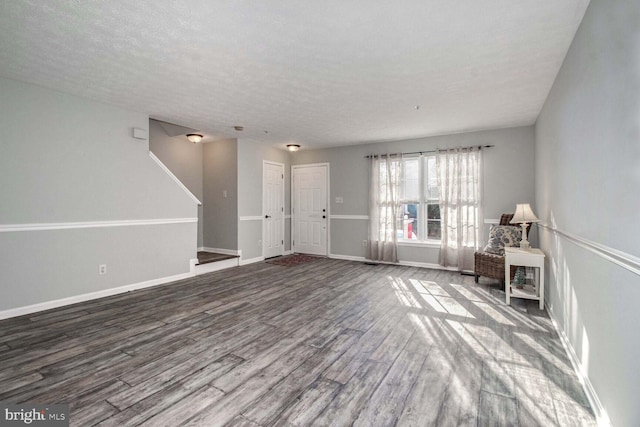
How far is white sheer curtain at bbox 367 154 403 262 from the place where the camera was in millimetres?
6293

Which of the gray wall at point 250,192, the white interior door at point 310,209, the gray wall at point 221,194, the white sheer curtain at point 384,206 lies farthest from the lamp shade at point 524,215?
the gray wall at point 221,194

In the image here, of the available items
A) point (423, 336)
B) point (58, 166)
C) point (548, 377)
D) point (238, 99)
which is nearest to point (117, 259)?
point (58, 166)

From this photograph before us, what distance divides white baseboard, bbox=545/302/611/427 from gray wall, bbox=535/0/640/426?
0.05 meters

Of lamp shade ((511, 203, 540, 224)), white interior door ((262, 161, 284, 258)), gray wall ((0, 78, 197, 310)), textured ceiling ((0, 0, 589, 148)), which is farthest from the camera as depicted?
white interior door ((262, 161, 284, 258))

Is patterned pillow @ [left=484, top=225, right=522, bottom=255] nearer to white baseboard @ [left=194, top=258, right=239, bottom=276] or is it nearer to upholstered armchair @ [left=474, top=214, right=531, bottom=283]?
upholstered armchair @ [left=474, top=214, right=531, bottom=283]

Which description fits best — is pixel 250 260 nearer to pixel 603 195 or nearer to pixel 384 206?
pixel 384 206

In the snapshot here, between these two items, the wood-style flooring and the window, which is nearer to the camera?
the wood-style flooring

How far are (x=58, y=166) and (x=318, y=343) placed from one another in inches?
150

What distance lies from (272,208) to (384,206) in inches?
102

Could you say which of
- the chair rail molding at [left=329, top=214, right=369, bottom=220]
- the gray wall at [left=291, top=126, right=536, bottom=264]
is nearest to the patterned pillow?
the gray wall at [left=291, top=126, right=536, bottom=264]

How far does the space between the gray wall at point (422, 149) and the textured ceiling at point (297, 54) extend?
0.92m

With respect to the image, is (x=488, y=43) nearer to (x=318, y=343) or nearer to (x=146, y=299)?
(x=318, y=343)

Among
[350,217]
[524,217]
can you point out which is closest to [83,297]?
[350,217]

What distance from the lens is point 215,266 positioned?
5.80 m
